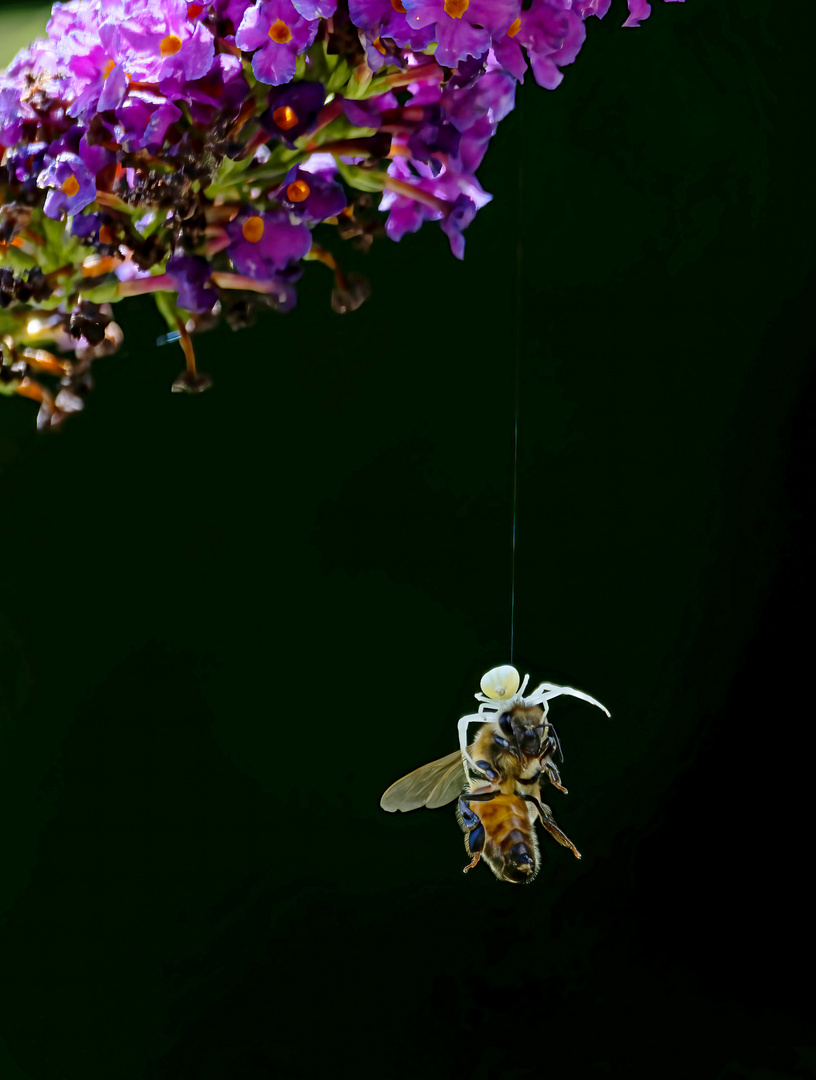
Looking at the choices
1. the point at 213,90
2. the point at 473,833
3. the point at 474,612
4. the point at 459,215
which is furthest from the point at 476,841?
the point at 474,612

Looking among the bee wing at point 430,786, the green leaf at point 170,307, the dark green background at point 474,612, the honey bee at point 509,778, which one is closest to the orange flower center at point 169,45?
the green leaf at point 170,307

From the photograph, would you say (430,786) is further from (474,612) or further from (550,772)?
(474,612)

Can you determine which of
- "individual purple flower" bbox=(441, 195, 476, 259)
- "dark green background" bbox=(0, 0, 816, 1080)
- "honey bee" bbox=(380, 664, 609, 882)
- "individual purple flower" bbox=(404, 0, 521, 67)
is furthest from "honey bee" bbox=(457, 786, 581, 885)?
"dark green background" bbox=(0, 0, 816, 1080)

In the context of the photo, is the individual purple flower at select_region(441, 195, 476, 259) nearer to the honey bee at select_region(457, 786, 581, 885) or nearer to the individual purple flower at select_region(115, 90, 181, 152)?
the individual purple flower at select_region(115, 90, 181, 152)

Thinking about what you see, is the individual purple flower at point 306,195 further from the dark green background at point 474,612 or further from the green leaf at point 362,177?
the dark green background at point 474,612

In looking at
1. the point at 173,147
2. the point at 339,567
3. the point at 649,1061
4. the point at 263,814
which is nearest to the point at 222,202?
the point at 173,147

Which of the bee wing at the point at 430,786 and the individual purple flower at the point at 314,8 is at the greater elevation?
the individual purple flower at the point at 314,8

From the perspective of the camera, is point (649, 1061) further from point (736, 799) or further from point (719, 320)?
point (719, 320)
